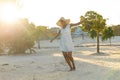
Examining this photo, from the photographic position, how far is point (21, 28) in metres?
32.5

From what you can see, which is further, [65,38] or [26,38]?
[26,38]

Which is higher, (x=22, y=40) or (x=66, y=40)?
(x=66, y=40)

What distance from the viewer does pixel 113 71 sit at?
1203 cm

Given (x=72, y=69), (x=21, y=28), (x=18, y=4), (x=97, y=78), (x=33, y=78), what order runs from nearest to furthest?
Answer: 1. (x=97, y=78)
2. (x=33, y=78)
3. (x=72, y=69)
4. (x=18, y=4)
5. (x=21, y=28)

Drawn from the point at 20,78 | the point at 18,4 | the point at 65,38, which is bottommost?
the point at 20,78

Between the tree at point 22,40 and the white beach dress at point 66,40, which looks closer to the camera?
the white beach dress at point 66,40

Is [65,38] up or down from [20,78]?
up

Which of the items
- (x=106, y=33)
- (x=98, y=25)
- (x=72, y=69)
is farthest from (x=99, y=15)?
(x=72, y=69)

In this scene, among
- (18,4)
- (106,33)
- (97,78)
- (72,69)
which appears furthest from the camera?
(106,33)

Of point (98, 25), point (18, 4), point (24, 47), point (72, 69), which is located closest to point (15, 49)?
point (24, 47)

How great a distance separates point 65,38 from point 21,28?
20.2m

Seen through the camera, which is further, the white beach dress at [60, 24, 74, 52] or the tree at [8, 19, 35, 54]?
the tree at [8, 19, 35, 54]

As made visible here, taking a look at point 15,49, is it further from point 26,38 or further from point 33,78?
point 33,78

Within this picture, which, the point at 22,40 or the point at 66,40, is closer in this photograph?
the point at 66,40
